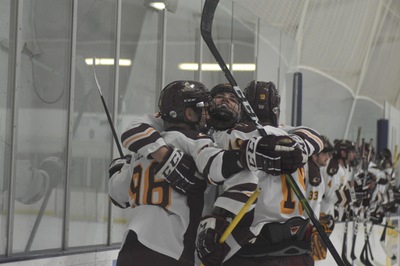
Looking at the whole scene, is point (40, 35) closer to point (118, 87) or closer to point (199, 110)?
point (118, 87)

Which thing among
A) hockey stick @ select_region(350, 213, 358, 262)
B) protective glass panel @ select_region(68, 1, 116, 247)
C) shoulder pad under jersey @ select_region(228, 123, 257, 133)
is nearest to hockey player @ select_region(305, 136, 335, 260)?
hockey stick @ select_region(350, 213, 358, 262)

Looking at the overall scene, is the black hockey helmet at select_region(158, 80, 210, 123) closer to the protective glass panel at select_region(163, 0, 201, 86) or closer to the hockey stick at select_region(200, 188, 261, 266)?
the hockey stick at select_region(200, 188, 261, 266)

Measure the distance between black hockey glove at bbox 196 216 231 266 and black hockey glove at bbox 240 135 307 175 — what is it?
422 mm

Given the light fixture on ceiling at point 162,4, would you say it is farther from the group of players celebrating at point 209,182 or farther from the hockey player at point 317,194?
the group of players celebrating at point 209,182

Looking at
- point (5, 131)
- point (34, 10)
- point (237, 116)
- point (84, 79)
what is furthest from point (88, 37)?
point (237, 116)

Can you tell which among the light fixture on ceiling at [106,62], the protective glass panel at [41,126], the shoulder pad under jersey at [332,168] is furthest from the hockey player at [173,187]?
the shoulder pad under jersey at [332,168]

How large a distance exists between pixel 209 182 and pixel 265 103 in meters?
0.88

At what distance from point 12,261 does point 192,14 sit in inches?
130

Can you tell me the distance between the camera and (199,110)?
389 centimetres

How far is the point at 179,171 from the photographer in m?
3.62

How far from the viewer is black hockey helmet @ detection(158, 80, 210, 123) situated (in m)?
3.83

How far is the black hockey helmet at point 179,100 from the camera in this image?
383 cm

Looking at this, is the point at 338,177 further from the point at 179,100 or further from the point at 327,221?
the point at 179,100

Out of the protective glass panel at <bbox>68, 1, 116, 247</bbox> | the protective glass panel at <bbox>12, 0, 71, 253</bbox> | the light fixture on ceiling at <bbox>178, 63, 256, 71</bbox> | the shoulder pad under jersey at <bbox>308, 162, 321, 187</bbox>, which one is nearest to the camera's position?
the protective glass panel at <bbox>12, 0, 71, 253</bbox>
